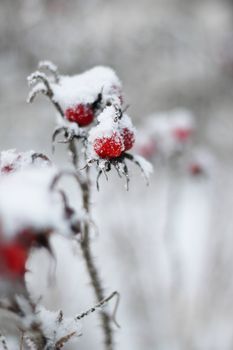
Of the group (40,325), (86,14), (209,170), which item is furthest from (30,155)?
(86,14)

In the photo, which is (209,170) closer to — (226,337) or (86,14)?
(226,337)

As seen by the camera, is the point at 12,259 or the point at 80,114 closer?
the point at 12,259

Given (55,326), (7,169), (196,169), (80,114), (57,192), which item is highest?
(196,169)

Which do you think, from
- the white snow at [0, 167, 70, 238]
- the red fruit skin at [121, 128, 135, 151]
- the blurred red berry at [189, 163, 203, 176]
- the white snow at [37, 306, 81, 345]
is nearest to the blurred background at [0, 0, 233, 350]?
the blurred red berry at [189, 163, 203, 176]

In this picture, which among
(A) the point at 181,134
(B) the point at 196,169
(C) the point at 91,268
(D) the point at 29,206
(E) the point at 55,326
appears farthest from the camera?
(B) the point at 196,169

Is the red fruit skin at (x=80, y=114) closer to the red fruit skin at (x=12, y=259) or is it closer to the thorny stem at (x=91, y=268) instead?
the thorny stem at (x=91, y=268)

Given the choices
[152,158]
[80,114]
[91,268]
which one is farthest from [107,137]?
[152,158]

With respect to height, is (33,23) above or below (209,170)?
above

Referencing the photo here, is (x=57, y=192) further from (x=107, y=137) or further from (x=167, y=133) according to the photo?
(x=167, y=133)
